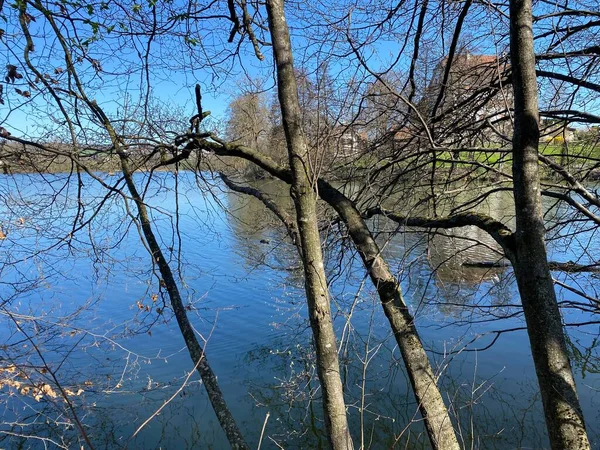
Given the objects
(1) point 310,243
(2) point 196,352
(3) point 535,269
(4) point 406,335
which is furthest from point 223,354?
(3) point 535,269

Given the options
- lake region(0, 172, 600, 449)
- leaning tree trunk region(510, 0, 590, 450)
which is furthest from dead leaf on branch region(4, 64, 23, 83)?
leaning tree trunk region(510, 0, 590, 450)

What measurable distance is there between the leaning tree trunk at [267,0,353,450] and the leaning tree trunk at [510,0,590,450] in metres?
1.11

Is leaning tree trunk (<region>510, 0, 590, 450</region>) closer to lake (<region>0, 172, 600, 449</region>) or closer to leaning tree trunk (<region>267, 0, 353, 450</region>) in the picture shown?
leaning tree trunk (<region>267, 0, 353, 450</region>)

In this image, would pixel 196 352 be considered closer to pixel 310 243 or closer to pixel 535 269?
pixel 310 243

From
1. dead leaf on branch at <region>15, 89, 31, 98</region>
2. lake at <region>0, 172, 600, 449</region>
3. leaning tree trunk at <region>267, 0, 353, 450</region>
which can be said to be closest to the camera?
leaning tree trunk at <region>267, 0, 353, 450</region>

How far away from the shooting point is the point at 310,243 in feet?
9.03

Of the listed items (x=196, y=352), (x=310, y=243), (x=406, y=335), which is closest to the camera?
(x=310, y=243)

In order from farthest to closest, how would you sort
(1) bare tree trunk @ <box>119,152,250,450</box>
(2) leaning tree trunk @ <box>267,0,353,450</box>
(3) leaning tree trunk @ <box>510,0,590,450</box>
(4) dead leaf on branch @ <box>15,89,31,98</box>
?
1. (1) bare tree trunk @ <box>119,152,250,450</box>
2. (4) dead leaf on branch @ <box>15,89,31,98</box>
3. (2) leaning tree trunk @ <box>267,0,353,450</box>
4. (3) leaning tree trunk @ <box>510,0,590,450</box>

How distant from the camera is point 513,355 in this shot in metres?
8.57

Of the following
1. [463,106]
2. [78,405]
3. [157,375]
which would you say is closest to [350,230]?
[463,106]

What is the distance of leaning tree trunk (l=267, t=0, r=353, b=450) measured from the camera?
268cm

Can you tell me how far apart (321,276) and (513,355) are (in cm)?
731

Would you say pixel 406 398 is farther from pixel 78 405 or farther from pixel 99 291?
pixel 99 291

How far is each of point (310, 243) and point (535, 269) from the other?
1250 millimetres
